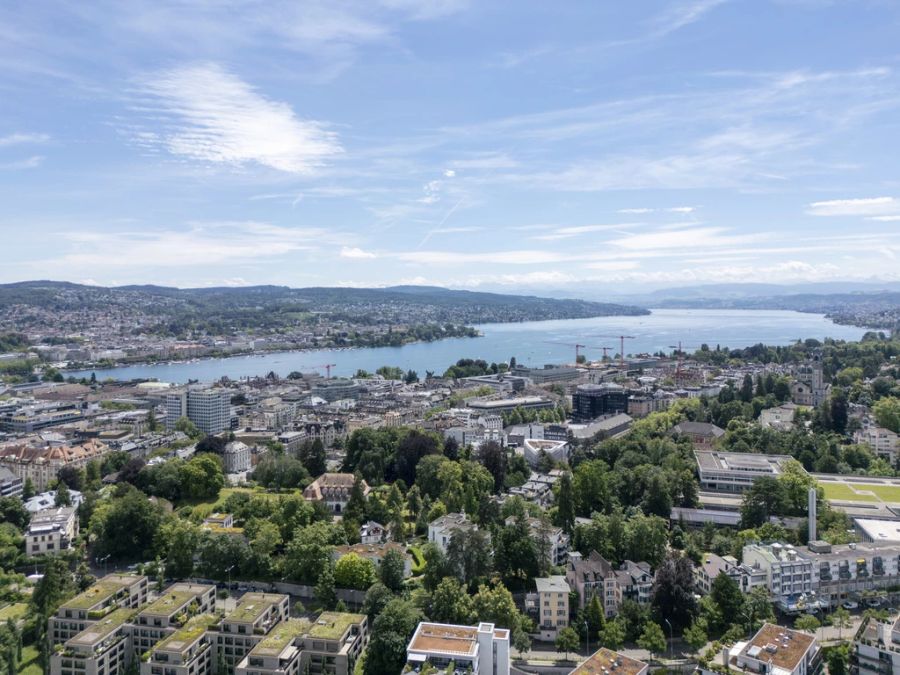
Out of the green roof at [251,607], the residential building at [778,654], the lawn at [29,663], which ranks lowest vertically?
the lawn at [29,663]

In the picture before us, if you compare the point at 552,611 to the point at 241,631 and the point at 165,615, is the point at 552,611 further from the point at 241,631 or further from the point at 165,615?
the point at 165,615

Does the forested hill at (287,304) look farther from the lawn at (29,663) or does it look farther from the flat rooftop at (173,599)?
the lawn at (29,663)

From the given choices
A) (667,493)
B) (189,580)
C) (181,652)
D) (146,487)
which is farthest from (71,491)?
(667,493)

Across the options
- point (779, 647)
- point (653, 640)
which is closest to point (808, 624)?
point (779, 647)

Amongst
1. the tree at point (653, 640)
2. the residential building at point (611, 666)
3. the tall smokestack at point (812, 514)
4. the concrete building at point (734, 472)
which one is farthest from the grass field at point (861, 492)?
the residential building at point (611, 666)

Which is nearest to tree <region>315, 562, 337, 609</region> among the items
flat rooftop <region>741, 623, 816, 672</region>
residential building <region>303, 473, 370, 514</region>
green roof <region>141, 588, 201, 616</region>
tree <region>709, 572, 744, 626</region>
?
green roof <region>141, 588, 201, 616</region>
